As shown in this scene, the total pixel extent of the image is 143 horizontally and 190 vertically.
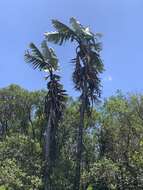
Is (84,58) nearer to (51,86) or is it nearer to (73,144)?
(51,86)

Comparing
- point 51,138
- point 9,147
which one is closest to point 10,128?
point 9,147

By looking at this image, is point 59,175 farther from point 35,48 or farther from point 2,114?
point 2,114

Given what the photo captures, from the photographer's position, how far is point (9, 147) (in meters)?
43.2

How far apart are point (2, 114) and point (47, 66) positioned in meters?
18.6

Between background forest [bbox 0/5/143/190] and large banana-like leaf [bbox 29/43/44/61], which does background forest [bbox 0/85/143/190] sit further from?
large banana-like leaf [bbox 29/43/44/61]

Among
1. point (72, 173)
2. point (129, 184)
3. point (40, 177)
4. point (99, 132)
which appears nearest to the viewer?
point (129, 184)

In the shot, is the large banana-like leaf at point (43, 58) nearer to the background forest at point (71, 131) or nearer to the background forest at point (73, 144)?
the background forest at point (71, 131)

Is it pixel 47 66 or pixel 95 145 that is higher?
pixel 47 66

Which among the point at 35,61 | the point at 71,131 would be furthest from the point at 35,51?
the point at 71,131

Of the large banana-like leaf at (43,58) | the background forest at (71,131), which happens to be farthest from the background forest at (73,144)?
the large banana-like leaf at (43,58)

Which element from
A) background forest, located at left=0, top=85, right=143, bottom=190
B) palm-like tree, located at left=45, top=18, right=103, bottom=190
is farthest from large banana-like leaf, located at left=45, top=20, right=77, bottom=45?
background forest, located at left=0, top=85, right=143, bottom=190

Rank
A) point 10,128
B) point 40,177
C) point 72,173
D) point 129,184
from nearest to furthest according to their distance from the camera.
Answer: point 129,184 < point 40,177 < point 72,173 < point 10,128

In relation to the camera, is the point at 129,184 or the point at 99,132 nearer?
the point at 129,184

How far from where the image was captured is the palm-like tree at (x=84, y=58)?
125 ft
